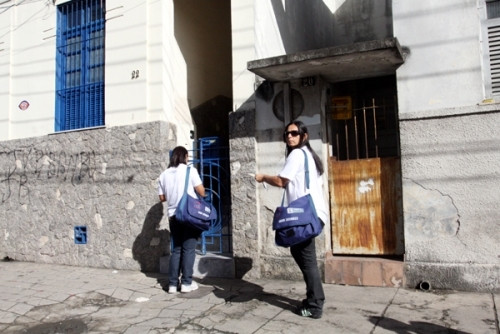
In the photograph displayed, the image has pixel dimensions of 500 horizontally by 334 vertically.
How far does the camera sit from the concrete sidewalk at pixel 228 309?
372cm

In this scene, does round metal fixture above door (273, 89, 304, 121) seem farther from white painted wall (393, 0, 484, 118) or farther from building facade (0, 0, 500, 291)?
white painted wall (393, 0, 484, 118)

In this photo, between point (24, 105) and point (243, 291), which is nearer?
point (243, 291)

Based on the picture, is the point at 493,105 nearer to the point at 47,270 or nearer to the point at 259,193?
the point at 259,193

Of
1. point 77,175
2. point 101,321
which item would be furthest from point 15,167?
point 101,321

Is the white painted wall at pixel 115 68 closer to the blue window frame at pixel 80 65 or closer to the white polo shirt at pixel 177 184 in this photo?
the blue window frame at pixel 80 65

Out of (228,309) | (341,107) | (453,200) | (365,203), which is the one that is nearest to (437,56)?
(341,107)

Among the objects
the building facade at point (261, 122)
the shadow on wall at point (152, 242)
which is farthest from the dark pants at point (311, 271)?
the shadow on wall at point (152, 242)

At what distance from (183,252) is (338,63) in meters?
2.75

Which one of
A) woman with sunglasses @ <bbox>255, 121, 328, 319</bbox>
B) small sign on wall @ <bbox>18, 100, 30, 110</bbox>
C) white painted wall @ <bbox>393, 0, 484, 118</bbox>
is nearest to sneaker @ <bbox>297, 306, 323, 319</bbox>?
woman with sunglasses @ <bbox>255, 121, 328, 319</bbox>

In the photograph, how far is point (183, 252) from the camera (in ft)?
16.2

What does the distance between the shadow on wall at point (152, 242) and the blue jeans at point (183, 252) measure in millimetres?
1151

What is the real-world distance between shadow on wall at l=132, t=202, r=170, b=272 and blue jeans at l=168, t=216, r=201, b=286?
115 centimetres

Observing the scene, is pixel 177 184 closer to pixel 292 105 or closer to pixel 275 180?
pixel 275 180

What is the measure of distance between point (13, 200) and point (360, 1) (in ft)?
23.1
